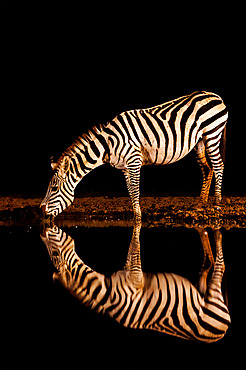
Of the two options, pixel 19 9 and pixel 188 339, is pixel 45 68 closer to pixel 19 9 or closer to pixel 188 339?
pixel 19 9

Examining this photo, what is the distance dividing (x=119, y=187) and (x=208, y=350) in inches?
402

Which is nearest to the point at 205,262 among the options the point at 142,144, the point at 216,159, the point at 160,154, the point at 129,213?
the point at 129,213

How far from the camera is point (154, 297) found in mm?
3271

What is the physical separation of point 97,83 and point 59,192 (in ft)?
18.4

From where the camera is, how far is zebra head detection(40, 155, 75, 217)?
24.1ft

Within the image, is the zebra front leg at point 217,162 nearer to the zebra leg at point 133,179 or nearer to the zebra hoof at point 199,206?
the zebra hoof at point 199,206

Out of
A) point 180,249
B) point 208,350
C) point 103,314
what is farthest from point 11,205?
point 208,350

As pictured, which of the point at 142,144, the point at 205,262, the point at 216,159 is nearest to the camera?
the point at 205,262

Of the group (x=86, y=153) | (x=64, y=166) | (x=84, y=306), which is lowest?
(x=84, y=306)

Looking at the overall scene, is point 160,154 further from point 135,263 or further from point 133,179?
point 135,263

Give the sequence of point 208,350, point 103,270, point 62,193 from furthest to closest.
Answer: point 62,193 → point 103,270 → point 208,350

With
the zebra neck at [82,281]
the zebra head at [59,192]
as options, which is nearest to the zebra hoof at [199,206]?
the zebra head at [59,192]

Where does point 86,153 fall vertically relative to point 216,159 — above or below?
below

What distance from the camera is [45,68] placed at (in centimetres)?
1239
